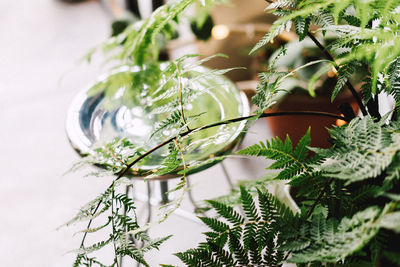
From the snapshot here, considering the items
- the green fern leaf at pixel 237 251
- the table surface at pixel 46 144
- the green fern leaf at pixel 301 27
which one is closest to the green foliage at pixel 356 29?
the green fern leaf at pixel 301 27

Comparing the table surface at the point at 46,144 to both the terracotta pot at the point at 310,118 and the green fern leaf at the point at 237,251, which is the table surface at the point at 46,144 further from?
the green fern leaf at the point at 237,251

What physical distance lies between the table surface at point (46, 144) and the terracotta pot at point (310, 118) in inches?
3.1

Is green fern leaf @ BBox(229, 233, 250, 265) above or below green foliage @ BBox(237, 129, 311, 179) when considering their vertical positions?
below

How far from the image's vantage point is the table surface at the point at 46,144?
0.96 metres

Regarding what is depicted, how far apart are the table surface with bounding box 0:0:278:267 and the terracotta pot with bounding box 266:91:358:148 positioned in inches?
3.1

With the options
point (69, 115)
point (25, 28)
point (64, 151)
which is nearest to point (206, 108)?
point (69, 115)

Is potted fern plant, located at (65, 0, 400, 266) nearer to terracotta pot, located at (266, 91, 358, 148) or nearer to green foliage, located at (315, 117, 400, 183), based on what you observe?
green foliage, located at (315, 117, 400, 183)

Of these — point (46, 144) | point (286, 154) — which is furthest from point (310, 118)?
point (46, 144)

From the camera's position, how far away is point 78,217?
1.26 feet

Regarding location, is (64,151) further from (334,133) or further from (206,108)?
A: (334,133)

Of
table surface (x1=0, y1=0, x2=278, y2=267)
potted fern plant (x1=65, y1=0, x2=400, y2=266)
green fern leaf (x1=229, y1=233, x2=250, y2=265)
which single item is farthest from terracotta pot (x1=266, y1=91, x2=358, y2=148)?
green fern leaf (x1=229, y1=233, x2=250, y2=265)

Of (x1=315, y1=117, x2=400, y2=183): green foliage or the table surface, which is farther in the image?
the table surface

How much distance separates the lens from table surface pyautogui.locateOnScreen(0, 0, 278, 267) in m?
0.96

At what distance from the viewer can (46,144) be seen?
1.21 m
